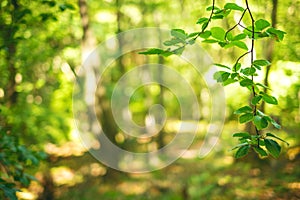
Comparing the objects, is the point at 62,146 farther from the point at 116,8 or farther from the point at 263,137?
the point at 263,137

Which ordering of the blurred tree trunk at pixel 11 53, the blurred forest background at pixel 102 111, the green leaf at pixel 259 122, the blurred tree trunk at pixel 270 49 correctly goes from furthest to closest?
the blurred tree trunk at pixel 270 49
the blurred forest background at pixel 102 111
the blurred tree trunk at pixel 11 53
the green leaf at pixel 259 122

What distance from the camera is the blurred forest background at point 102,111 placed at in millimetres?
3314

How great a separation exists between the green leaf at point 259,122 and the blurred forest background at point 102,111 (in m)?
1.16

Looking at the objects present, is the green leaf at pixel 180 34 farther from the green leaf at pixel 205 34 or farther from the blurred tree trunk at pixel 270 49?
the blurred tree trunk at pixel 270 49

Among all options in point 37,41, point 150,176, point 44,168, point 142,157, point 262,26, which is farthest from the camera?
point 142,157

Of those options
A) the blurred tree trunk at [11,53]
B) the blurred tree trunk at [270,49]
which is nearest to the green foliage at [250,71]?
the blurred tree trunk at [11,53]

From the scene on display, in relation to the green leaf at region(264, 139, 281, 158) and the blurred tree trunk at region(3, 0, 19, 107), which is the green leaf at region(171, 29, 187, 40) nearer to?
the green leaf at region(264, 139, 281, 158)

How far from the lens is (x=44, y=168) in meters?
7.55

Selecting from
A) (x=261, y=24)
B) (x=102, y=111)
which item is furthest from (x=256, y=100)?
(x=102, y=111)

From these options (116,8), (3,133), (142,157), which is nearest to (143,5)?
A: (116,8)

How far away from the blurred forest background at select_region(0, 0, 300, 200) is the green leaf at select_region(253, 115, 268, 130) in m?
1.16

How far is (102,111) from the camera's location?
8250 mm

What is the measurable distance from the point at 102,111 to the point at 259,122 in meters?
7.63

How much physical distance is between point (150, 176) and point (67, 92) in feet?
13.0
